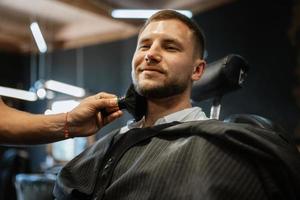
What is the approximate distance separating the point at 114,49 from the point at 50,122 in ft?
16.4

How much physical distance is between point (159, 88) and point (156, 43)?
0.21m

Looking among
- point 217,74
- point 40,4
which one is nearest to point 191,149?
point 217,74

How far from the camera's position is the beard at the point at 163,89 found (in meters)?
1.72

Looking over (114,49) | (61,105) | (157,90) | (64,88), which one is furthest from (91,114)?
(61,105)

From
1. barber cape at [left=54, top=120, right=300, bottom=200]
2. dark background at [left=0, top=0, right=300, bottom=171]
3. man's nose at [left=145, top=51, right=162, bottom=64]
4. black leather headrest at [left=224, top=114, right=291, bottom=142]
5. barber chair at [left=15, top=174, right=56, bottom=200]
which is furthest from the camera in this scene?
dark background at [left=0, top=0, right=300, bottom=171]

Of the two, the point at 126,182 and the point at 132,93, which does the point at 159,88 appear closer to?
the point at 132,93

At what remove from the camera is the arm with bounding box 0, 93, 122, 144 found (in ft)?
5.68

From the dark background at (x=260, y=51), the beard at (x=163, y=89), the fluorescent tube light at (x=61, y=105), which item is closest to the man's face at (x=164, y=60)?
the beard at (x=163, y=89)

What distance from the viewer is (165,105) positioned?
5.94 ft

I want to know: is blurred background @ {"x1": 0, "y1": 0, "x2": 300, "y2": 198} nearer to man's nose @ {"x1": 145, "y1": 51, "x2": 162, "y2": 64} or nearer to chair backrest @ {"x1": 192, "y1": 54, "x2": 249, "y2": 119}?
chair backrest @ {"x1": 192, "y1": 54, "x2": 249, "y2": 119}

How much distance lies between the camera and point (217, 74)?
1.81 metres

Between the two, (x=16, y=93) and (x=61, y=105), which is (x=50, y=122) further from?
(x=61, y=105)

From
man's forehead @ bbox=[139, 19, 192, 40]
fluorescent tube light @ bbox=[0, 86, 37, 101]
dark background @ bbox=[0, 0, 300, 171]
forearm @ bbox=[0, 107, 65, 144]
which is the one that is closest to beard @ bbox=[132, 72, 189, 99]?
man's forehead @ bbox=[139, 19, 192, 40]

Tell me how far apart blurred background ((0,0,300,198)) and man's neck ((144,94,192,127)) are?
3.31ft
